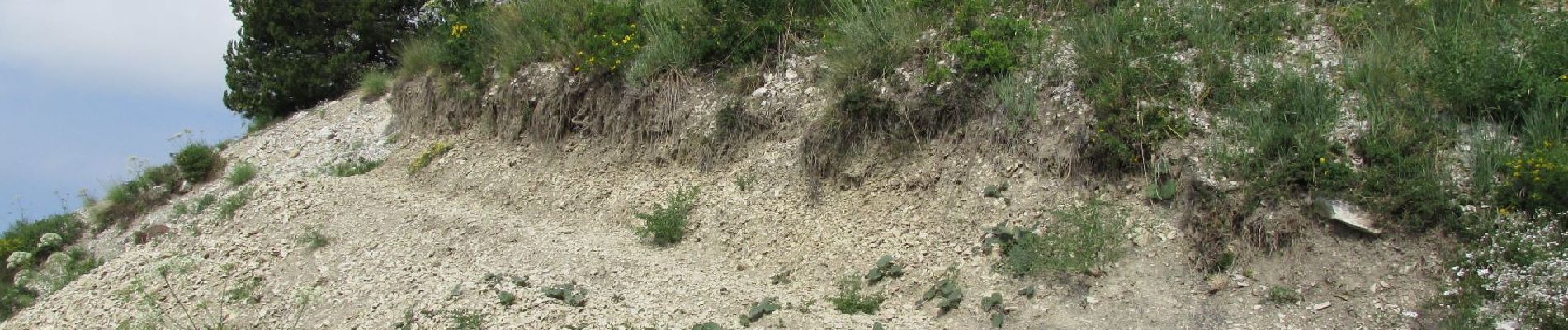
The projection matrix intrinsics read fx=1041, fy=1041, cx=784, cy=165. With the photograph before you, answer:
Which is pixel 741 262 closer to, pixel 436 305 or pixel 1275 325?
pixel 436 305

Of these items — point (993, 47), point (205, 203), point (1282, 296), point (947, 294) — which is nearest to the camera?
point (1282, 296)

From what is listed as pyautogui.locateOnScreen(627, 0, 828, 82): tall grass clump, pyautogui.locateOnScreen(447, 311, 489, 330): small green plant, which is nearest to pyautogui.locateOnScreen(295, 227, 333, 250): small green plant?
pyautogui.locateOnScreen(627, 0, 828, 82): tall grass clump

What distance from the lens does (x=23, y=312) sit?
37.2ft


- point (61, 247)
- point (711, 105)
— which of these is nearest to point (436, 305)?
point (711, 105)

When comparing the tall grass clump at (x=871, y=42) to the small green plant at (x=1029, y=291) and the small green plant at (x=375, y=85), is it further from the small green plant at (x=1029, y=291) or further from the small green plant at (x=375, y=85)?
the small green plant at (x=375, y=85)

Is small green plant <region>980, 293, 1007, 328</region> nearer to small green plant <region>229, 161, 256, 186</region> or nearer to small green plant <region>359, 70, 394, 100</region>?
small green plant <region>229, 161, 256, 186</region>

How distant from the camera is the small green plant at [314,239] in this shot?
10758 mm

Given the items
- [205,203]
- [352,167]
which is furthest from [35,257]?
[352,167]

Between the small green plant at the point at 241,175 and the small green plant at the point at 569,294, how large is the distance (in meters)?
8.72

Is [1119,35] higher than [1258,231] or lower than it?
higher

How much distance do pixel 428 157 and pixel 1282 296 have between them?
10.3 m

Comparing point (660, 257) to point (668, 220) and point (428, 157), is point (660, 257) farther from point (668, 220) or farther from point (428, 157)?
point (428, 157)

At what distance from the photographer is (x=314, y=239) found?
10844mm

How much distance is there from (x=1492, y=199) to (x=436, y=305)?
711cm
